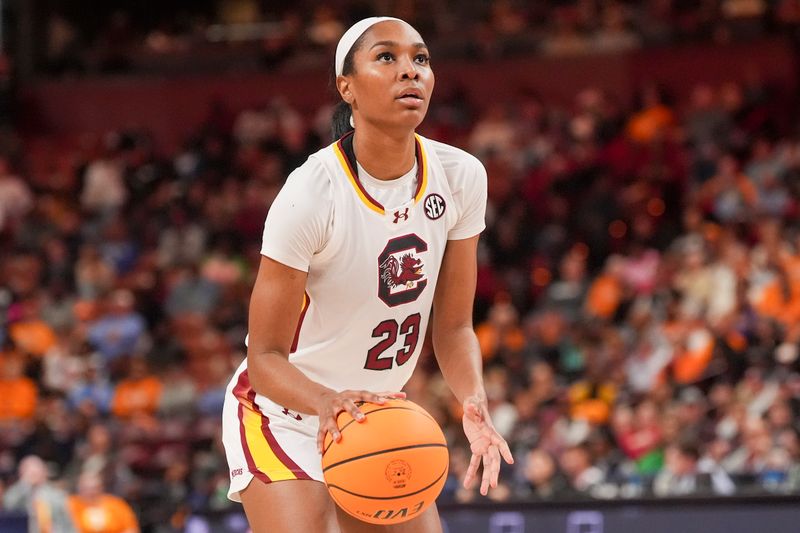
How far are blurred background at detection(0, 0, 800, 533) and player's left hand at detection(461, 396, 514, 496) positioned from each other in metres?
5.03

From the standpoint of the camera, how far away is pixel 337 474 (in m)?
4.05

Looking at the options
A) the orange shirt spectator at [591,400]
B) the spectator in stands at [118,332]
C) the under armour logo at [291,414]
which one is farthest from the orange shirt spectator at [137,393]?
the under armour logo at [291,414]

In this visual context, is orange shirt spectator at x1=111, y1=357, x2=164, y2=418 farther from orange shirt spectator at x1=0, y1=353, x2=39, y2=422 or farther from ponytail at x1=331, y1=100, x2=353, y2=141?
ponytail at x1=331, y1=100, x2=353, y2=141

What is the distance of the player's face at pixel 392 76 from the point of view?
4.25 metres

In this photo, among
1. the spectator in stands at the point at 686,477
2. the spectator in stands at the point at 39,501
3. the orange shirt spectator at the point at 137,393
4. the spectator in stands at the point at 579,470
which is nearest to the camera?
the spectator in stands at the point at 686,477

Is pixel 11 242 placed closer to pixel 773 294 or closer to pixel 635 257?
pixel 635 257

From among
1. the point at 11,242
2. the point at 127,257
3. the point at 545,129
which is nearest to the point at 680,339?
the point at 545,129

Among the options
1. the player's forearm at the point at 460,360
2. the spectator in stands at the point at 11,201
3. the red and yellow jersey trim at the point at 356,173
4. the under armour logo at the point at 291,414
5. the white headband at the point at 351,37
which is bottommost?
the spectator in stands at the point at 11,201

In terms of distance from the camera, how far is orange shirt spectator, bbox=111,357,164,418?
41.6 feet

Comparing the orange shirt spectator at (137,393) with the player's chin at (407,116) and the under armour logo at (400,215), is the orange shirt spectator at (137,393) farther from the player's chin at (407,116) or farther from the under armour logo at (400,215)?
the player's chin at (407,116)

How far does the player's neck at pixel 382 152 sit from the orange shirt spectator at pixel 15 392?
932 cm

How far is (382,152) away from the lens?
443 centimetres

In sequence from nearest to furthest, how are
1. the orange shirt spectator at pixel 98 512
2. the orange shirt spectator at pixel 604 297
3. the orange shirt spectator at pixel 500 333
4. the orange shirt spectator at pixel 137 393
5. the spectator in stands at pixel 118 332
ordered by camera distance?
the orange shirt spectator at pixel 98 512 < the orange shirt spectator at pixel 500 333 < the orange shirt spectator at pixel 604 297 < the orange shirt spectator at pixel 137 393 < the spectator in stands at pixel 118 332

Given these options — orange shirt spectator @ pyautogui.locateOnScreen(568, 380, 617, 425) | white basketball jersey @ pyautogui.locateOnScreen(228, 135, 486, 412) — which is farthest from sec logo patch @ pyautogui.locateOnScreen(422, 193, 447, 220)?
orange shirt spectator @ pyautogui.locateOnScreen(568, 380, 617, 425)
